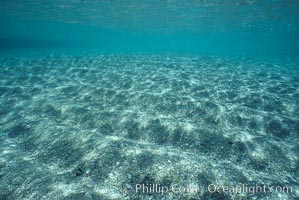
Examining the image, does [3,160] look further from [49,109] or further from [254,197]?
[254,197]

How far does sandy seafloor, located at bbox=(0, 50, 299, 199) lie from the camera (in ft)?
15.5

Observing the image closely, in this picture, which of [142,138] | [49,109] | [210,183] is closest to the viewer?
[210,183]

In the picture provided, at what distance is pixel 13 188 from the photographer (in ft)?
14.7

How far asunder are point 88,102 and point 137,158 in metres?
5.42

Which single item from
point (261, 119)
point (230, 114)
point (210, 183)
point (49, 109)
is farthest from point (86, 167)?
point (261, 119)

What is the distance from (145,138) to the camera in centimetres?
701

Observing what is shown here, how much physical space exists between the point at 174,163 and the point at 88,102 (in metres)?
6.22

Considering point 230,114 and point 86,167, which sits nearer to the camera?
point 86,167

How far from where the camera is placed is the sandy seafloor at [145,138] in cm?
471

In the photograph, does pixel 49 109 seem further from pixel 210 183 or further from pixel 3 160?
pixel 210 183

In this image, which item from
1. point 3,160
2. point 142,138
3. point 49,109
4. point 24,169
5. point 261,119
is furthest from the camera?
point 49,109

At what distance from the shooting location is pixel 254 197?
4.32 m

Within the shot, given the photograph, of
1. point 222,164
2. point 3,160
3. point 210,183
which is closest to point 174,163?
point 210,183

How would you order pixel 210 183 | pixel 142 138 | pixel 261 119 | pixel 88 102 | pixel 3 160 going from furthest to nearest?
pixel 88 102, pixel 261 119, pixel 142 138, pixel 3 160, pixel 210 183
